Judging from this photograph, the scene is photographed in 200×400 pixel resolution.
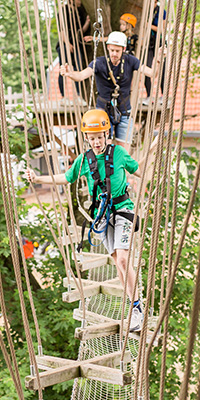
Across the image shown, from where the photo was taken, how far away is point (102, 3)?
163 inches

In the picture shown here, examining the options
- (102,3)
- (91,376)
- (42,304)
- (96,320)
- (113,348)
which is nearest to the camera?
(91,376)

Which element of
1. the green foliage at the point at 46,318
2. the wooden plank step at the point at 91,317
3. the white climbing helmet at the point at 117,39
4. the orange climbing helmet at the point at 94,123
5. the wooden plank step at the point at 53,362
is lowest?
the green foliage at the point at 46,318

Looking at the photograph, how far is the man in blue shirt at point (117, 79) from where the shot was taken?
9.77 ft

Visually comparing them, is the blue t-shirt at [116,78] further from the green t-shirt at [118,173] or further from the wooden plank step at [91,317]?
the wooden plank step at [91,317]

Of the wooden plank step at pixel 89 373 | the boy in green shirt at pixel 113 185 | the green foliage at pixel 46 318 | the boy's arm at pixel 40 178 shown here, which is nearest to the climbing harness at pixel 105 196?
the boy in green shirt at pixel 113 185

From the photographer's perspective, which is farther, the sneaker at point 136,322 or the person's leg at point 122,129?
the person's leg at point 122,129

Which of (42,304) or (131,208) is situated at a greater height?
(131,208)

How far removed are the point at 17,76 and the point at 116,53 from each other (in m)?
9.24

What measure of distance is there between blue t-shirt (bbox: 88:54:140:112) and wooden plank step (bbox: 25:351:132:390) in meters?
1.70

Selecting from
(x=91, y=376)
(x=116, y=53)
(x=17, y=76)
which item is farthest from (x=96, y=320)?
(x=17, y=76)

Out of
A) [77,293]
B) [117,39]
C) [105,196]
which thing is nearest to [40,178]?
[105,196]

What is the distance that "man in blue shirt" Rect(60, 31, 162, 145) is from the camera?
117 inches

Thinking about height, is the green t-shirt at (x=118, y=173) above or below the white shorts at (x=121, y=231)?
above

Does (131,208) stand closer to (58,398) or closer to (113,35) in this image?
(113,35)
